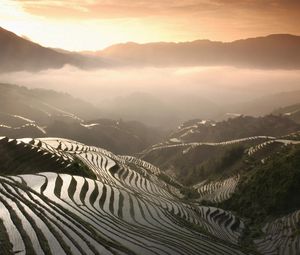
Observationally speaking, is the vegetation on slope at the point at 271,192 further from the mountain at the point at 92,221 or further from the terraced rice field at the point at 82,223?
the terraced rice field at the point at 82,223

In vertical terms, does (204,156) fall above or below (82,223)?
below

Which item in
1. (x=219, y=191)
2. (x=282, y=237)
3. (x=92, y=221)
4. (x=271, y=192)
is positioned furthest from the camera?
(x=219, y=191)

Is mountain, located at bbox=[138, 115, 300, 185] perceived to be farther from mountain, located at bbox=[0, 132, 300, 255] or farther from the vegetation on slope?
mountain, located at bbox=[0, 132, 300, 255]

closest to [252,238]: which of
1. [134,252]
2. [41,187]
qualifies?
[41,187]

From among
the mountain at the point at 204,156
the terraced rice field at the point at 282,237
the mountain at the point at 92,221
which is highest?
the mountain at the point at 92,221

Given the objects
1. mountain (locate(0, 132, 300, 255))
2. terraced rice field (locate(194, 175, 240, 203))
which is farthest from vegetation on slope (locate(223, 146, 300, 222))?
terraced rice field (locate(194, 175, 240, 203))

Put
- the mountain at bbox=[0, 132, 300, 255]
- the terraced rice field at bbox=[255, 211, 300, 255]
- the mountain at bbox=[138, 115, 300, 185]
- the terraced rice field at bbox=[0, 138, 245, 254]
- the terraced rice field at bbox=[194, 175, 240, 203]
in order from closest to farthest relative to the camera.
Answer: the terraced rice field at bbox=[0, 138, 245, 254] < the mountain at bbox=[0, 132, 300, 255] < the terraced rice field at bbox=[255, 211, 300, 255] < the terraced rice field at bbox=[194, 175, 240, 203] < the mountain at bbox=[138, 115, 300, 185]

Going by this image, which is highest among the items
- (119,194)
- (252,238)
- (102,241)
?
(102,241)

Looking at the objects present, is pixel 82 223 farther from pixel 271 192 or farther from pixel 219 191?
pixel 219 191

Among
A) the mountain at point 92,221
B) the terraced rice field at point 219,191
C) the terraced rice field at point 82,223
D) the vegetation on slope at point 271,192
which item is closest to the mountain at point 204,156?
the terraced rice field at point 219,191

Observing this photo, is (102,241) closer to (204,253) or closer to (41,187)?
(204,253)

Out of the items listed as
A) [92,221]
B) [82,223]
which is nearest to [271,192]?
[92,221]
